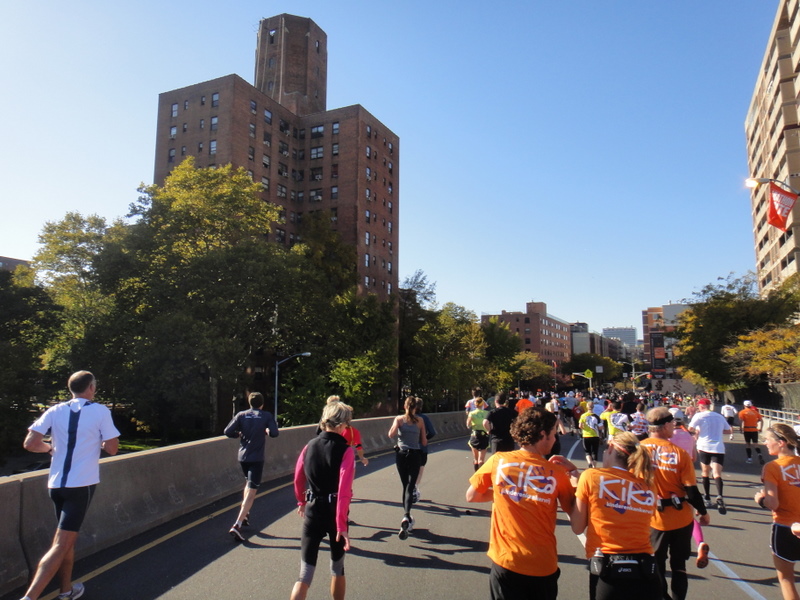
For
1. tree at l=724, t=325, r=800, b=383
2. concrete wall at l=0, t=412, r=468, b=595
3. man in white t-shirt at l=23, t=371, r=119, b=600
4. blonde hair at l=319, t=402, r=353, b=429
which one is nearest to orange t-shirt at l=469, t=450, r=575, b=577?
blonde hair at l=319, t=402, r=353, b=429

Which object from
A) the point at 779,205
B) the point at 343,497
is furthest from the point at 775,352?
the point at 343,497

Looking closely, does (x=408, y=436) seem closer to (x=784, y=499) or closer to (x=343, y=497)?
(x=343, y=497)

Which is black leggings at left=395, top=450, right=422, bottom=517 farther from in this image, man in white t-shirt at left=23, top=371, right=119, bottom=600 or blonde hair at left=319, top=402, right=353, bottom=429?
man in white t-shirt at left=23, top=371, right=119, bottom=600

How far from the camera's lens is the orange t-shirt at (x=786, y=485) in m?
4.89

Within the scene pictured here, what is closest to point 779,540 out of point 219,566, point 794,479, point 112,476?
point 794,479

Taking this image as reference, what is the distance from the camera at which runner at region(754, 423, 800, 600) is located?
484cm

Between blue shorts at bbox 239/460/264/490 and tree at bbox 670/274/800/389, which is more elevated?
tree at bbox 670/274/800/389

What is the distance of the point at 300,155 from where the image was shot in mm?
64500

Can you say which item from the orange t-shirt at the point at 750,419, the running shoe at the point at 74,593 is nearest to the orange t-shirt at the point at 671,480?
the running shoe at the point at 74,593

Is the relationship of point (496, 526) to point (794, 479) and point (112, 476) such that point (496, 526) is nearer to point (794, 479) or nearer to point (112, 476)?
point (794, 479)

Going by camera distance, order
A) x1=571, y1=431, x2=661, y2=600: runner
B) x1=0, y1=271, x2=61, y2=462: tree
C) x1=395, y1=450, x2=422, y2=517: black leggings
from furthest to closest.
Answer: x1=0, y1=271, x2=61, y2=462: tree < x1=395, y1=450, x2=422, y2=517: black leggings < x1=571, y1=431, x2=661, y2=600: runner

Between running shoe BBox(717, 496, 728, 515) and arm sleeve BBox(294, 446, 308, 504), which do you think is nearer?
arm sleeve BBox(294, 446, 308, 504)

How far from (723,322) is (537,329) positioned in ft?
338

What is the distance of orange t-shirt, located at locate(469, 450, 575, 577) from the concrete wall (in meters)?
4.69
